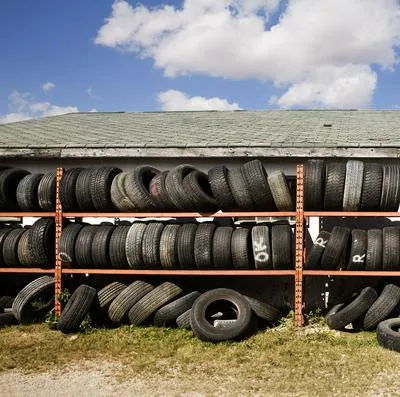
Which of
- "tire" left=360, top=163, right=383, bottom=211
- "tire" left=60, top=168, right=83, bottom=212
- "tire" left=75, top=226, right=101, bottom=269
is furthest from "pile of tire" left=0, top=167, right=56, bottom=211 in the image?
"tire" left=360, top=163, right=383, bottom=211

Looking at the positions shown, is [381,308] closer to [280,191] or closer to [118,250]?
[280,191]

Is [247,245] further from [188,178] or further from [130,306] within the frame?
[130,306]

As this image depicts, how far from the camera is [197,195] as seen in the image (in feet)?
27.3

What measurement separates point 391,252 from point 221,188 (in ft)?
9.30

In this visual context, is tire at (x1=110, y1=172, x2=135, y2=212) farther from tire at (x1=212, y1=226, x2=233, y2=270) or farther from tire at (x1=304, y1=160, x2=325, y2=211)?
tire at (x1=304, y1=160, x2=325, y2=211)

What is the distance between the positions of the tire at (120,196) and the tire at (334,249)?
3264 millimetres

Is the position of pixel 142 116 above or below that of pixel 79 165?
above

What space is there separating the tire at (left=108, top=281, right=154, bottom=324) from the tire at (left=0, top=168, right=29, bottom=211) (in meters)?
2.59

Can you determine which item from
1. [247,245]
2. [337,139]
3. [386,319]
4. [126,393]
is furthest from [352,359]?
[337,139]

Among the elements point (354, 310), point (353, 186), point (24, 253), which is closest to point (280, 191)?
point (353, 186)

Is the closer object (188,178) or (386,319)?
(386,319)

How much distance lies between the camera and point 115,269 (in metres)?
8.70

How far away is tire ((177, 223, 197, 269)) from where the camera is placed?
8.30m

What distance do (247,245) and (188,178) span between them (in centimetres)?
146
